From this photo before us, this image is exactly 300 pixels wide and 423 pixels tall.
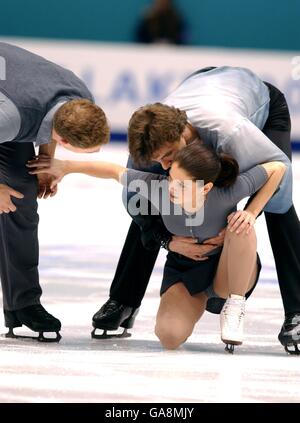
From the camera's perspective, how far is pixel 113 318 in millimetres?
3688

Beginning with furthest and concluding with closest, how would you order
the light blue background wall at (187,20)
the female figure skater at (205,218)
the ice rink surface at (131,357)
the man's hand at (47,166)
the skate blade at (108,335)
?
the light blue background wall at (187,20) < the skate blade at (108,335) < the man's hand at (47,166) < the female figure skater at (205,218) < the ice rink surface at (131,357)

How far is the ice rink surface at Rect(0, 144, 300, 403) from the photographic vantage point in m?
2.81

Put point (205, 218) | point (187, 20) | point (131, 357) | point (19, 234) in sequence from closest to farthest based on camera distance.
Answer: point (131, 357) → point (205, 218) → point (19, 234) → point (187, 20)

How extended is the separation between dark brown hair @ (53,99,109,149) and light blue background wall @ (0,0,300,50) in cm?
853

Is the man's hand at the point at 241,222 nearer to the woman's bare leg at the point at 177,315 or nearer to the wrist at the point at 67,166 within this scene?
the woman's bare leg at the point at 177,315

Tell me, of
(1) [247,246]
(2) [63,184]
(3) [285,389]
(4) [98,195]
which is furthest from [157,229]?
(2) [63,184]

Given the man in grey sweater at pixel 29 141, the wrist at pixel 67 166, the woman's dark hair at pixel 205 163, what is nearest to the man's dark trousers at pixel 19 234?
the man in grey sweater at pixel 29 141

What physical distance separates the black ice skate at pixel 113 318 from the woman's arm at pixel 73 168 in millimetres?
503

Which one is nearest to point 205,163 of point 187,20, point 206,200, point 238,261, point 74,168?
point 206,200

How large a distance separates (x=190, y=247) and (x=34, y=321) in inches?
23.9

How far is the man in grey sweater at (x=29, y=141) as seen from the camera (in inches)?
128

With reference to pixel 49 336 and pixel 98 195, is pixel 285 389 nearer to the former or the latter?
pixel 49 336

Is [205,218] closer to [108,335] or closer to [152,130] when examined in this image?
[152,130]

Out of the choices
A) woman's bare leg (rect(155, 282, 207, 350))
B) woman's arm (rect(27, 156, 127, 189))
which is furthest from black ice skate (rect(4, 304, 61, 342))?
woman's arm (rect(27, 156, 127, 189))
